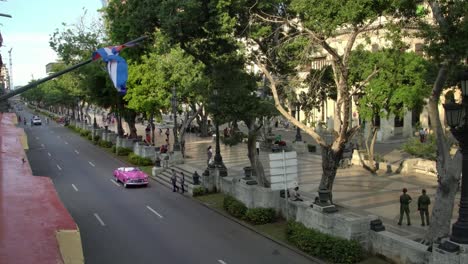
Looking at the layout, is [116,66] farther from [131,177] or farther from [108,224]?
[131,177]

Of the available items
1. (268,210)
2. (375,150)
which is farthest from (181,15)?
(375,150)

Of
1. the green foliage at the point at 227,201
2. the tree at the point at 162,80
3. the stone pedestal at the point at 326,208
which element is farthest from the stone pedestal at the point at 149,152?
the stone pedestal at the point at 326,208

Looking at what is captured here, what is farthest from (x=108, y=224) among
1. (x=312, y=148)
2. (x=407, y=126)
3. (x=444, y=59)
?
(x=407, y=126)

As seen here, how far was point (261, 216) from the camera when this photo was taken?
73.2 feet

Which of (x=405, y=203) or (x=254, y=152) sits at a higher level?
(x=254, y=152)

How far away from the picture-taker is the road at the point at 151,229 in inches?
729

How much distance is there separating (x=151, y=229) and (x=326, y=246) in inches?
337

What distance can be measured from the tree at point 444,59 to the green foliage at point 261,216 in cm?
769

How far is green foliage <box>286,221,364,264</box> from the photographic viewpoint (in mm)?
16844

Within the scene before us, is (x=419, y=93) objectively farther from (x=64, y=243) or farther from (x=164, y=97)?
(x=64, y=243)

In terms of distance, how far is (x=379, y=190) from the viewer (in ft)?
86.6

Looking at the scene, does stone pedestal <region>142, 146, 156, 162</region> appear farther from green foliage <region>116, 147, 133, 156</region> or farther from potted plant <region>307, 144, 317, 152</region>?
potted plant <region>307, 144, 317, 152</region>

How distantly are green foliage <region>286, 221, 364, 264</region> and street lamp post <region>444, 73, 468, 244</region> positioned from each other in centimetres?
390

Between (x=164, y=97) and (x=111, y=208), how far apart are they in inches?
578
